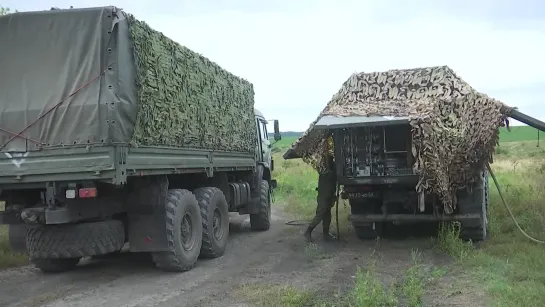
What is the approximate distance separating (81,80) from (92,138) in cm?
78

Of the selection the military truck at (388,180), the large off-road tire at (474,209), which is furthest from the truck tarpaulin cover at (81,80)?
the large off-road tire at (474,209)

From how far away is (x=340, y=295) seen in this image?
628cm

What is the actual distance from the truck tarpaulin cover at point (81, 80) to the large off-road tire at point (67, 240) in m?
1.03

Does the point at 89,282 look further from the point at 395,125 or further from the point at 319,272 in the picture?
the point at 395,125

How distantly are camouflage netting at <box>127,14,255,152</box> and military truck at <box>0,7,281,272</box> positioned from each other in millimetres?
24

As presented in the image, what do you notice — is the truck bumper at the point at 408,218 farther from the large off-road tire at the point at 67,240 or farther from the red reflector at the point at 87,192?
the red reflector at the point at 87,192

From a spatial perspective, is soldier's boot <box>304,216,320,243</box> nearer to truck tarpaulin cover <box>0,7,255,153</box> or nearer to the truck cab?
the truck cab

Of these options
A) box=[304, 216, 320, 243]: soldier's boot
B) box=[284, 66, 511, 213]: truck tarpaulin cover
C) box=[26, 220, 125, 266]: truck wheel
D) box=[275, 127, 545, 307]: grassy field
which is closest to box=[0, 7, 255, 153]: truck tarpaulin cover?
box=[26, 220, 125, 266]: truck wheel

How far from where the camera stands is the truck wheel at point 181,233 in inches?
301

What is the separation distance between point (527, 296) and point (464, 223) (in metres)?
3.48

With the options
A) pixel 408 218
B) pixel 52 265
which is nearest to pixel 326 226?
pixel 408 218

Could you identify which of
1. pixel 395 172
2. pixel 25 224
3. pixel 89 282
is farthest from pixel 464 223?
pixel 25 224

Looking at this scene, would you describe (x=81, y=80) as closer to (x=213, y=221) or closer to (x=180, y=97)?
(x=180, y=97)

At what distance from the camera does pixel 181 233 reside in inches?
320
